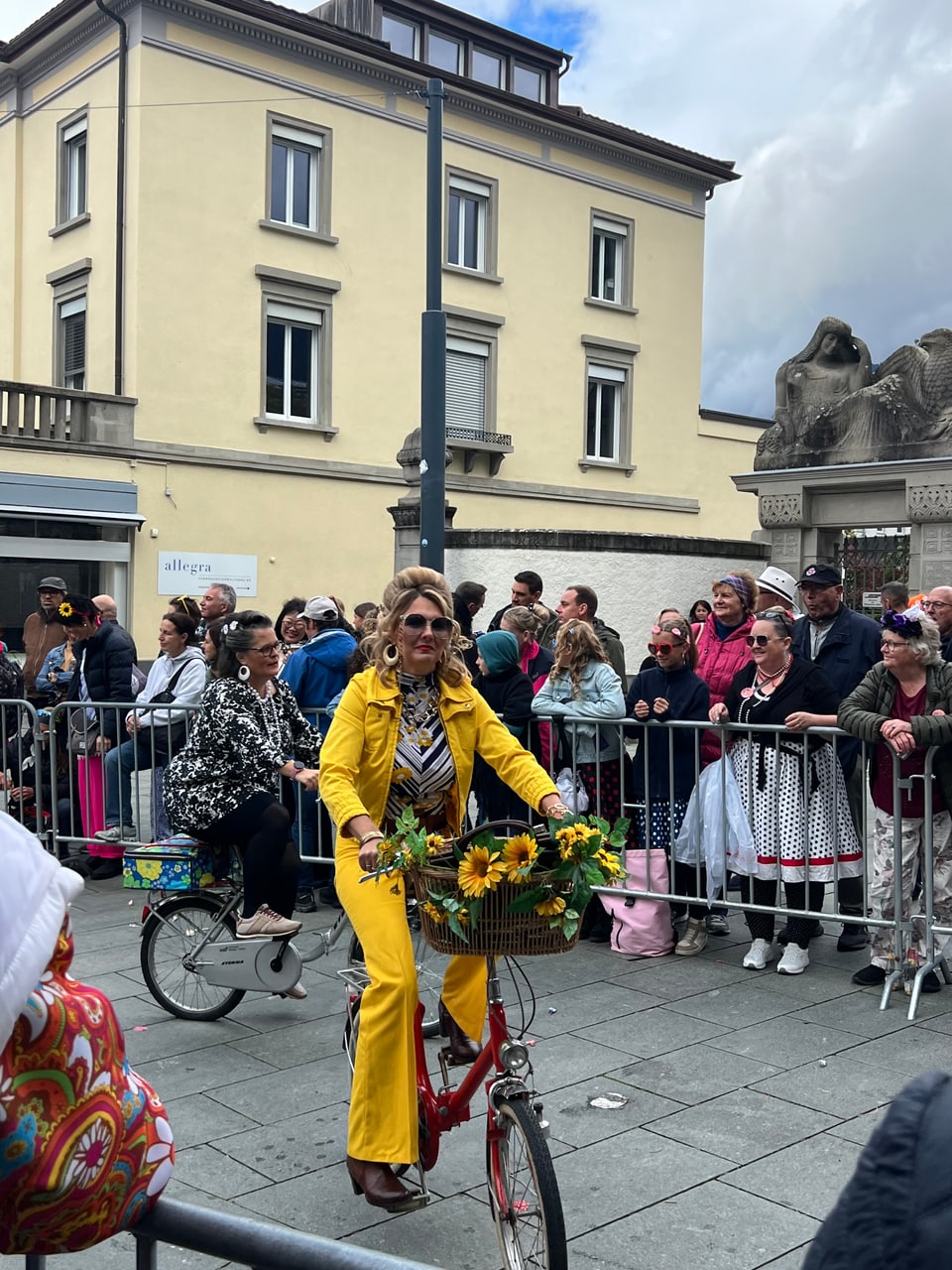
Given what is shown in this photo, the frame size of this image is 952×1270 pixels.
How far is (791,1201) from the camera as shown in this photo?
13.9 feet

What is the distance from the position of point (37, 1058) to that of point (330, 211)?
1041 inches

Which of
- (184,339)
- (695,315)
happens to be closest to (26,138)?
(184,339)

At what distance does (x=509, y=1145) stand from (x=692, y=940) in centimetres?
383

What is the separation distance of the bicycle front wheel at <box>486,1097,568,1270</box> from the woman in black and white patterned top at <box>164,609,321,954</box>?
2.37 metres

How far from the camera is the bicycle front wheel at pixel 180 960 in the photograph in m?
6.27

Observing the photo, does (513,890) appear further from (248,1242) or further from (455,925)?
(248,1242)

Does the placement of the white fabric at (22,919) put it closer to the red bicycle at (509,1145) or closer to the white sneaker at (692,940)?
the red bicycle at (509,1145)

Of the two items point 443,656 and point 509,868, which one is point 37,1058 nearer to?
point 509,868

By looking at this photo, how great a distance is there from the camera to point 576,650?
7.79m

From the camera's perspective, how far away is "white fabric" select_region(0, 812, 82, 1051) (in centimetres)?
173

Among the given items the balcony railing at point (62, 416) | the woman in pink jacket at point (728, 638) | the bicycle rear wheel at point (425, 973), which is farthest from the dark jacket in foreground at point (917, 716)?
the balcony railing at point (62, 416)

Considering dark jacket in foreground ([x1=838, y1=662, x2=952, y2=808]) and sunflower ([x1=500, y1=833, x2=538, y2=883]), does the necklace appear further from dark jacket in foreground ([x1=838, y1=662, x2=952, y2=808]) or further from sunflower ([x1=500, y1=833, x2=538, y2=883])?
sunflower ([x1=500, y1=833, x2=538, y2=883])

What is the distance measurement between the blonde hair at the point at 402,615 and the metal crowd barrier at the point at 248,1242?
2.65 m

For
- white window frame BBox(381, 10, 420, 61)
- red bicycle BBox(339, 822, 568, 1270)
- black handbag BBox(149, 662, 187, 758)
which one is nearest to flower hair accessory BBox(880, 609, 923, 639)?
red bicycle BBox(339, 822, 568, 1270)
